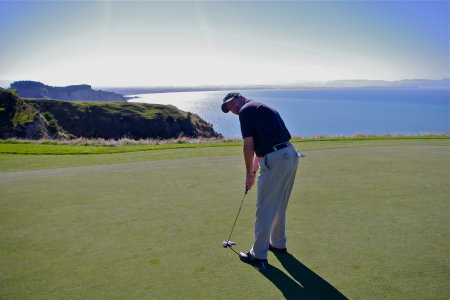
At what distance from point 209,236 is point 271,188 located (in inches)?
42.0

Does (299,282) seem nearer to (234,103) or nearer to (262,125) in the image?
(262,125)

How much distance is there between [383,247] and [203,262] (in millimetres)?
2212

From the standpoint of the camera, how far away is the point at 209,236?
4453 mm

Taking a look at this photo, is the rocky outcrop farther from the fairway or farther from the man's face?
the man's face

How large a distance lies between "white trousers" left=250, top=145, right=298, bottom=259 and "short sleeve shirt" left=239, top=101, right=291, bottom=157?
0.45 feet

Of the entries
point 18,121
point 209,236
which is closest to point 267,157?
point 209,236

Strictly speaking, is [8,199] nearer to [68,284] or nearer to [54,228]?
[54,228]

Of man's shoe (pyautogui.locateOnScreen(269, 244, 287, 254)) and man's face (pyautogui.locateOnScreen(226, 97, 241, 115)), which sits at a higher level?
man's face (pyautogui.locateOnScreen(226, 97, 241, 115))

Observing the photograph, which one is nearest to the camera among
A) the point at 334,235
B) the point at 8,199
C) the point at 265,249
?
the point at 265,249

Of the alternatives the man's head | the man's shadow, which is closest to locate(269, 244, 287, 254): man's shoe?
the man's shadow

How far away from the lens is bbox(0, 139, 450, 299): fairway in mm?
3258

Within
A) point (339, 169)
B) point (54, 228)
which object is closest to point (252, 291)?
point (54, 228)

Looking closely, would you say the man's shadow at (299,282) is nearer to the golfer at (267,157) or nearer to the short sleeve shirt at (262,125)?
the golfer at (267,157)

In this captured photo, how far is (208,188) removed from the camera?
6.93m
